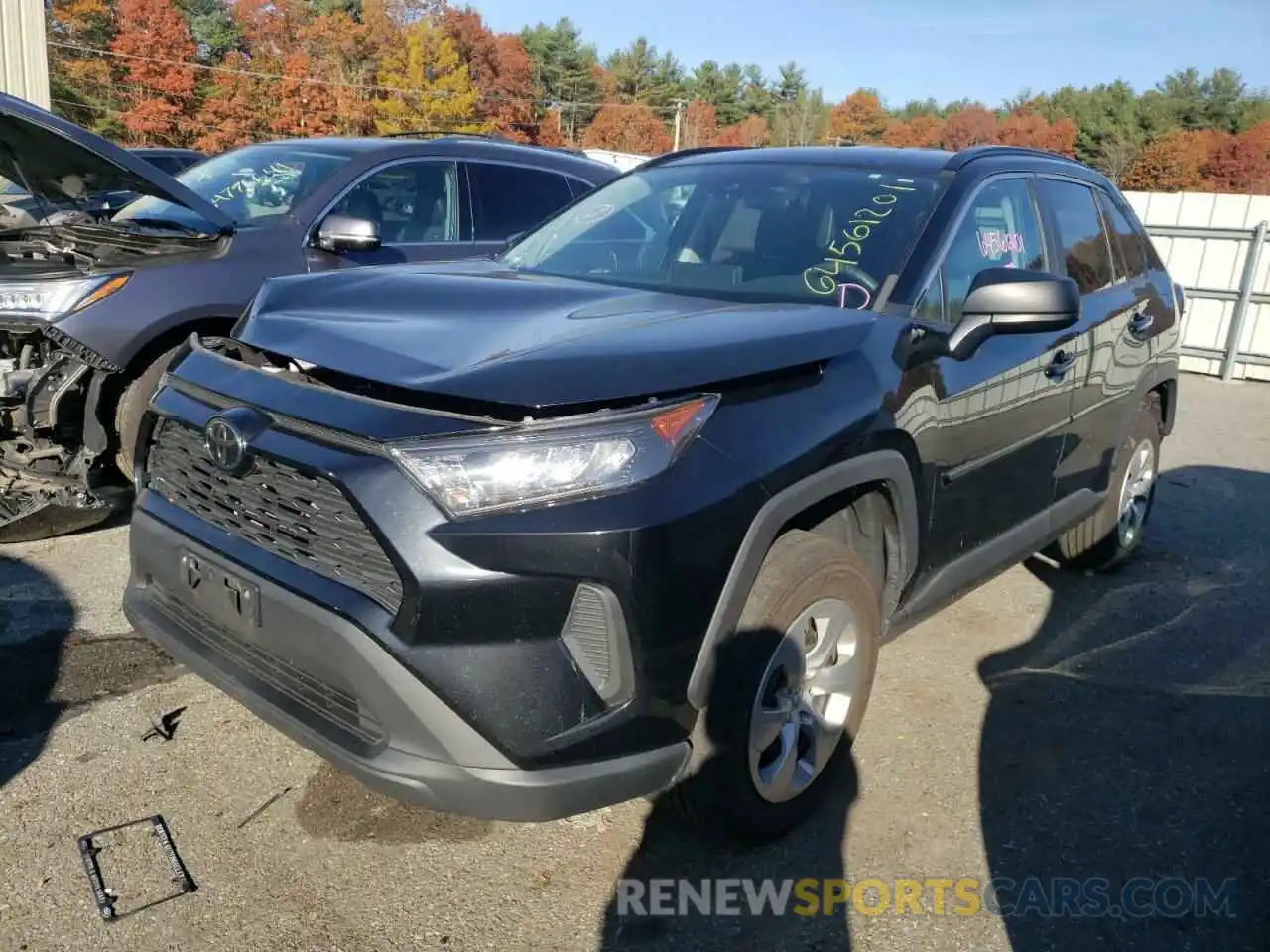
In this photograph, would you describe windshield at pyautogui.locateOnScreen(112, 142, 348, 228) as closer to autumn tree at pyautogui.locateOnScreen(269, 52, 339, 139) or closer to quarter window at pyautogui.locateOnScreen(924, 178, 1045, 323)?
quarter window at pyautogui.locateOnScreen(924, 178, 1045, 323)

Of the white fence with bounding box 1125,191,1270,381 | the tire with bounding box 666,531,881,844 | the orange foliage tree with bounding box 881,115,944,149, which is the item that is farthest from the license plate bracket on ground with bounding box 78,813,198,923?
the orange foliage tree with bounding box 881,115,944,149

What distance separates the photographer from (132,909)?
2492 millimetres

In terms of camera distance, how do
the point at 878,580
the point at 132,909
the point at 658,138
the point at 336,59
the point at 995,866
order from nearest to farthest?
the point at 132,909
the point at 995,866
the point at 878,580
the point at 336,59
the point at 658,138

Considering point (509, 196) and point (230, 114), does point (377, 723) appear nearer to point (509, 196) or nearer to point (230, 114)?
point (509, 196)

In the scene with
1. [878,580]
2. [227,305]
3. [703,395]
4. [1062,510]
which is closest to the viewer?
[703,395]

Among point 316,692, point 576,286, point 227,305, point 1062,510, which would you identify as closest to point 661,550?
point 316,692

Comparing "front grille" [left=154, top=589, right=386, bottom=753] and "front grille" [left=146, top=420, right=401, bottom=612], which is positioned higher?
"front grille" [left=146, top=420, right=401, bottom=612]

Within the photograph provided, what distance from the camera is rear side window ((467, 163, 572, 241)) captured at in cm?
616

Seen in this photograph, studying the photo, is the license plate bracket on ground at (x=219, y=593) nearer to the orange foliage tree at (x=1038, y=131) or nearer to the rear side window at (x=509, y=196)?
the rear side window at (x=509, y=196)

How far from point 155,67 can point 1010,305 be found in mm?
53401

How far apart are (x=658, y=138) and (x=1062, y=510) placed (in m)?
76.3

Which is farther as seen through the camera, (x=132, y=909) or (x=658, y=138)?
(x=658, y=138)

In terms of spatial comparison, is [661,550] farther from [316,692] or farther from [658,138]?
[658,138]

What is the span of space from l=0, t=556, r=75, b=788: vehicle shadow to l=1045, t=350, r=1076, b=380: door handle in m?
3.56
